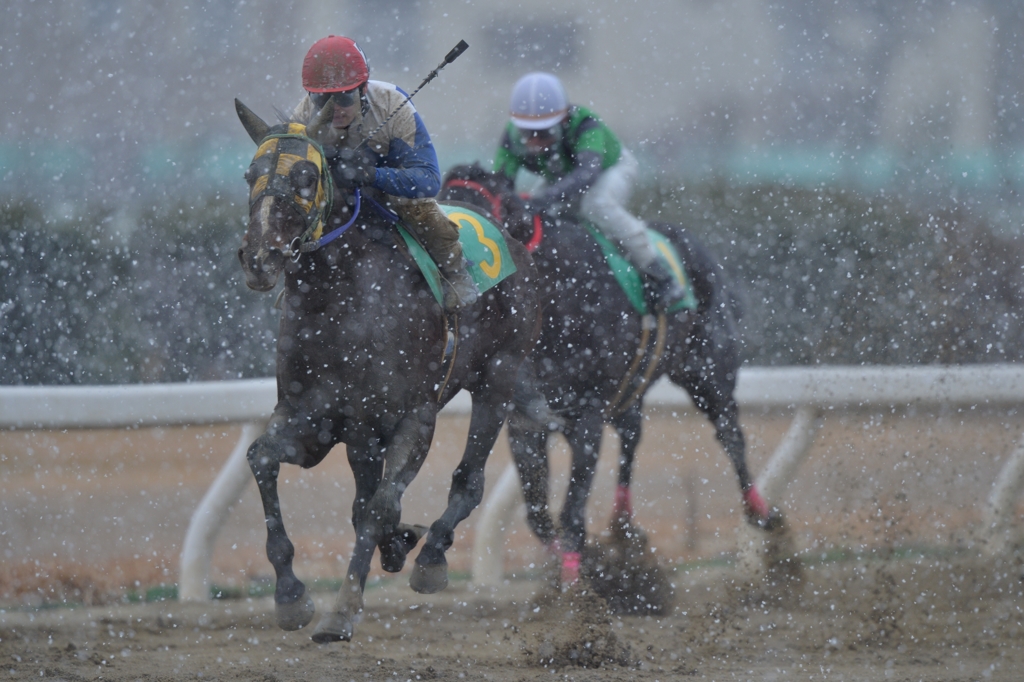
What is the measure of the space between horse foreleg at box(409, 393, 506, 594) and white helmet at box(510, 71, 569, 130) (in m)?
1.30

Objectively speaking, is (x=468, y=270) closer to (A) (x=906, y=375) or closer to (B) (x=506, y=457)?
(A) (x=906, y=375)

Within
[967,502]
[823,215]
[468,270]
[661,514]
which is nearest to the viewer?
[468,270]

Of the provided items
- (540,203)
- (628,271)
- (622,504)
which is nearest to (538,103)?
(540,203)

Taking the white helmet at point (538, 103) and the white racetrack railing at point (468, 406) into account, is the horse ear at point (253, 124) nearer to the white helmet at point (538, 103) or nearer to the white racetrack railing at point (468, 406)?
the white helmet at point (538, 103)

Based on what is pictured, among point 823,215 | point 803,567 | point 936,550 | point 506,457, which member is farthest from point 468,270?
point 823,215

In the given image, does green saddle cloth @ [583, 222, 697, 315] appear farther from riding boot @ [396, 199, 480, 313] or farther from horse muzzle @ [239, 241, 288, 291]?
horse muzzle @ [239, 241, 288, 291]

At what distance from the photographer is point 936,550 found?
17.1 ft

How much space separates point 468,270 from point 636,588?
1.98m

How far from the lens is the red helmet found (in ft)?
9.32

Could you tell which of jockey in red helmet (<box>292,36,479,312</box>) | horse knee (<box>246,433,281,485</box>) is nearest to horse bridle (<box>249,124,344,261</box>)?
jockey in red helmet (<box>292,36,479,312</box>)

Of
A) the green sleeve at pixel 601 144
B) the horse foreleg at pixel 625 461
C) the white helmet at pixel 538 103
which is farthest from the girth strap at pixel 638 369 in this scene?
the white helmet at pixel 538 103

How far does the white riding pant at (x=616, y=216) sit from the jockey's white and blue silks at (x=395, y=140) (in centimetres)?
139

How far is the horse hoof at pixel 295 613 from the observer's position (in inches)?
113

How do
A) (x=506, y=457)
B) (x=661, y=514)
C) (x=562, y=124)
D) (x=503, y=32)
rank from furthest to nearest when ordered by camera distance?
(x=503, y=32) < (x=506, y=457) < (x=661, y=514) < (x=562, y=124)
